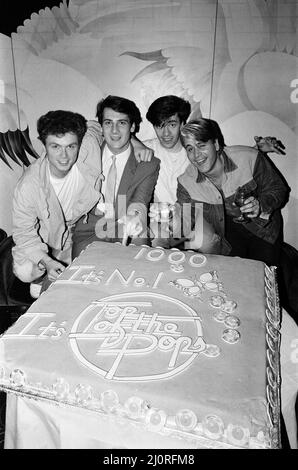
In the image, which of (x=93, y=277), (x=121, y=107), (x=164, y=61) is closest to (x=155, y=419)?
(x=93, y=277)

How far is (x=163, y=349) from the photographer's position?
1758 mm

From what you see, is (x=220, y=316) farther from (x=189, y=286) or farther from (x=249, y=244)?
(x=249, y=244)

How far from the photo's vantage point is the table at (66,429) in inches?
66.1

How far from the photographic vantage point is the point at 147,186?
122 inches

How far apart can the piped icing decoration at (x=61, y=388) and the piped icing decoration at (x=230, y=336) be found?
0.59 meters

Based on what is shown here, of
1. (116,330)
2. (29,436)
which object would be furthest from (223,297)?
(29,436)

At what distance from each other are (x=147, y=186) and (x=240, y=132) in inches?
26.1

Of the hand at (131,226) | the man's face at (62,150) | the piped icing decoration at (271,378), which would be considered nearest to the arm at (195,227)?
the hand at (131,226)

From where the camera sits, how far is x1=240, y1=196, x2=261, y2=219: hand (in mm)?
3062

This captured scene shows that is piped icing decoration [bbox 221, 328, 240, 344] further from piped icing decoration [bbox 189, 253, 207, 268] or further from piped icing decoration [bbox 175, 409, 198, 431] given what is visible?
piped icing decoration [bbox 189, 253, 207, 268]

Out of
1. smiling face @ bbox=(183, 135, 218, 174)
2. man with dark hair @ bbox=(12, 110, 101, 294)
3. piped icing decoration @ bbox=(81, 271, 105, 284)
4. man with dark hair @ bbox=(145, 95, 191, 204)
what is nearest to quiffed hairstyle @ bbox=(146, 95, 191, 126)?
man with dark hair @ bbox=(145, 95, 191, 204)

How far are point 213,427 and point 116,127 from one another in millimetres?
1990

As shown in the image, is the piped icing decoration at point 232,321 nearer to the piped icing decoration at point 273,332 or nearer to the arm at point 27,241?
the piped icing decoration at point 273,332
